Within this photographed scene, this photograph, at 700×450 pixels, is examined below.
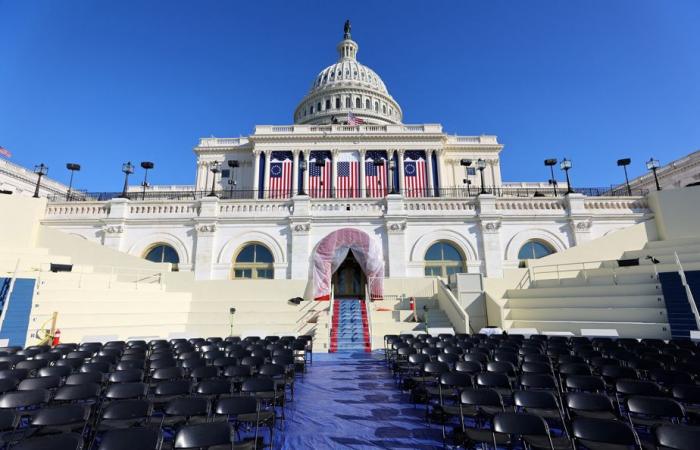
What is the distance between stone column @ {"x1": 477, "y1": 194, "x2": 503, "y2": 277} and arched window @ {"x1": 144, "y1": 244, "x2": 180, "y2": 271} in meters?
19.6

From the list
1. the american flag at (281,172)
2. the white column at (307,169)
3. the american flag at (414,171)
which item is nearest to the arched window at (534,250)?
the american flag at (414,171)

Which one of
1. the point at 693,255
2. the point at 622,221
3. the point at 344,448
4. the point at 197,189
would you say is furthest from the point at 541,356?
the point at 197,189

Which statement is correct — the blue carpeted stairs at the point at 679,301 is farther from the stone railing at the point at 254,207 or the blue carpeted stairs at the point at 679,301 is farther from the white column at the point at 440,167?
the white column at the point at 440,167

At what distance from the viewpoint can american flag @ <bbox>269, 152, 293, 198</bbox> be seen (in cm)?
4084

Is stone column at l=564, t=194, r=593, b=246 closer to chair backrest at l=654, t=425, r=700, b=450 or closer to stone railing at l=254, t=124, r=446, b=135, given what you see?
chair backrest at l=654, t=425, r=700, b=450

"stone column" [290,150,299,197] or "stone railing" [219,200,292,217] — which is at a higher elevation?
"stone column" [290,150,299,197]

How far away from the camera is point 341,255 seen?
2153 cm

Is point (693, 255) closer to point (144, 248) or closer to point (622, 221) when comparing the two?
point (622, 221)

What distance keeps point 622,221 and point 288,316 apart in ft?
71.6

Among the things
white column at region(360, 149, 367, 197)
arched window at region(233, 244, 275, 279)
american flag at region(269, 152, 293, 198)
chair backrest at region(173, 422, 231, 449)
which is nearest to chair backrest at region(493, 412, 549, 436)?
chair backrest at region(173, 422, 231, 449)

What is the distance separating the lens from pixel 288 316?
17344 millimetres

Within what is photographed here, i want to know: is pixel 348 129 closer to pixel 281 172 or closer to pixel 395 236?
pixel 281 172

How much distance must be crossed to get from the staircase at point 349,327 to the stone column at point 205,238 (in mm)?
8673

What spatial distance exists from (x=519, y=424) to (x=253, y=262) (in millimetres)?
19676
